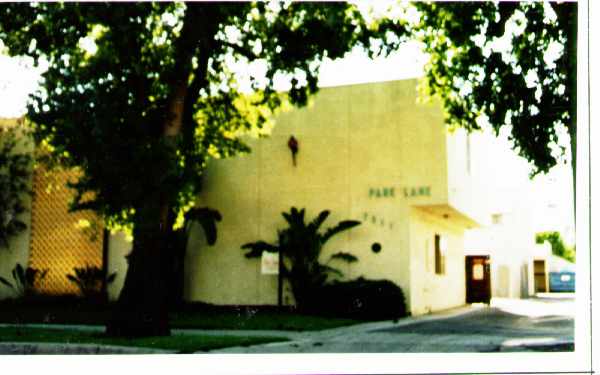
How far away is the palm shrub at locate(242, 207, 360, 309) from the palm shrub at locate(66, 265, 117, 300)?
223 inches

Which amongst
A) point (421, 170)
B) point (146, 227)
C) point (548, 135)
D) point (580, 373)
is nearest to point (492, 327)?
point (548, 135)

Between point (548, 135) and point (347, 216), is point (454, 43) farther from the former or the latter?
point (347, 216)

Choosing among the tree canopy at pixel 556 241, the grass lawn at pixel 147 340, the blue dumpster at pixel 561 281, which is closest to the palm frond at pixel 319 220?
the grass lawn at pixel 147 340

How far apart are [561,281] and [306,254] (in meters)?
27.4

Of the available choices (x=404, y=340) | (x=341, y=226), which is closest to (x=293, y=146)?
(x=341, y=226)

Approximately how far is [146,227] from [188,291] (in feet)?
31.8

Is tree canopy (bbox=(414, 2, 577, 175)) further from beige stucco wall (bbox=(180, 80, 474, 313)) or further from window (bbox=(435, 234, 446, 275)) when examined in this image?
window (bbox=(435, 234, 446, 275))

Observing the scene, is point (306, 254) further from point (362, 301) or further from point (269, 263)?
point (362, 301)

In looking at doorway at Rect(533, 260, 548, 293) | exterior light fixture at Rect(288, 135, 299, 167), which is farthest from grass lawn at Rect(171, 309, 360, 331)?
doorway at Rect(533, 260, 548, 293)

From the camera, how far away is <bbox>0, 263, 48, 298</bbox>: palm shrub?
816 inches

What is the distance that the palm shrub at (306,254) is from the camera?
17.5 meters

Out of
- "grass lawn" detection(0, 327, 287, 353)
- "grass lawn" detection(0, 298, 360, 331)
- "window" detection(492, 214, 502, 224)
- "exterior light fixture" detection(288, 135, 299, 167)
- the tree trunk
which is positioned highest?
"exterior light fixture" detection(288, 135, 299, 167)

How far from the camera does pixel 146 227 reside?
409 inches

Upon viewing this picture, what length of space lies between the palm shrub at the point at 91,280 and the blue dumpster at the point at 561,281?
89.8 ft
